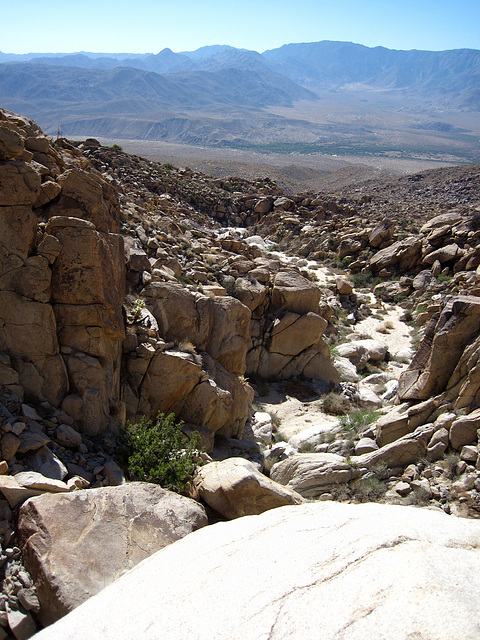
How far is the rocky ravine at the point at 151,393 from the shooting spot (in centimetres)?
498

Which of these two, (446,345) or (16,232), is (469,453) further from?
(16,232)

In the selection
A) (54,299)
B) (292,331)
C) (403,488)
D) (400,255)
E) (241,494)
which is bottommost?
(403,488)

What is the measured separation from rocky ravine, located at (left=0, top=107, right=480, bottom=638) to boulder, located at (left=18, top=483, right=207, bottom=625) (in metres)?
0.02

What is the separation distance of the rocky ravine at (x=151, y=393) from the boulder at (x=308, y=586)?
0.57 m

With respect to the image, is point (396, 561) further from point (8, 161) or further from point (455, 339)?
point (8, 161)

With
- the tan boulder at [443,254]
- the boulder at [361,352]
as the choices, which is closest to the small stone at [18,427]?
A: the boulder at [361,352]

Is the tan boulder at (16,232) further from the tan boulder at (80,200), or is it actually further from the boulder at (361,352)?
the boulder at (361,352)

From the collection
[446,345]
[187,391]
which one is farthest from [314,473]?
[446,345]

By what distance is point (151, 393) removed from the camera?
8.99 metres

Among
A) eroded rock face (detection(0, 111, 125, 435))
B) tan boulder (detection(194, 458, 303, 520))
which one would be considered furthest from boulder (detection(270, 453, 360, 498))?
eroded rock face (detection(0, 111, 125, 435))

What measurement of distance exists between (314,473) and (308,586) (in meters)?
5.08

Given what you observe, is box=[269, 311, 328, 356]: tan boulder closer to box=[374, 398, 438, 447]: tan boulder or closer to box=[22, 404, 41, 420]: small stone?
box=[374, 398, 438, 447]: tan boulder

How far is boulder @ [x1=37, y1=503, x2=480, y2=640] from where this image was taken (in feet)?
→ 9.81

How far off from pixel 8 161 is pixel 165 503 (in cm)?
569
